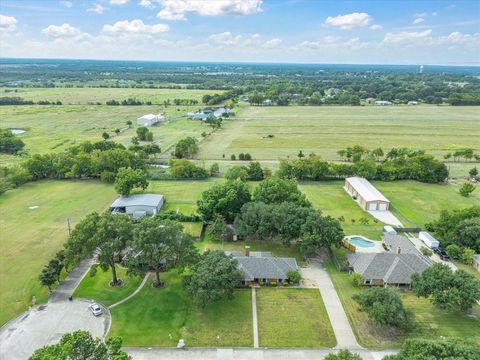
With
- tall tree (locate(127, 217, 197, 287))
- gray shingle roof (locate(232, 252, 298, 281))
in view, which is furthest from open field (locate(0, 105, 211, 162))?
gray shingle roof (locate(232, 252, 298, 281))

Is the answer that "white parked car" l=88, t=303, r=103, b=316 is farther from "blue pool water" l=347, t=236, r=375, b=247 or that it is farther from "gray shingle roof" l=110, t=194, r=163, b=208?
"blue pool water" l=347, t=236, r=375, b=247

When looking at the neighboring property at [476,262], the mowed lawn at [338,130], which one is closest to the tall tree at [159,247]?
the neighboring property at [476,262]

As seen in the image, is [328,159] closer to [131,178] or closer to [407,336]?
[131,178]

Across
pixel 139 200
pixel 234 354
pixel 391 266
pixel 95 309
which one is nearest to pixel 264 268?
pixel 234 354

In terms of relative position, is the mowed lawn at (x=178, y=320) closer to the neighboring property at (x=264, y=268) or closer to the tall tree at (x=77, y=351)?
the neighboring property at (x=264, y=268)

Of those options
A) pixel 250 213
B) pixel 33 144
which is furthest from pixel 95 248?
pixel 33 144
